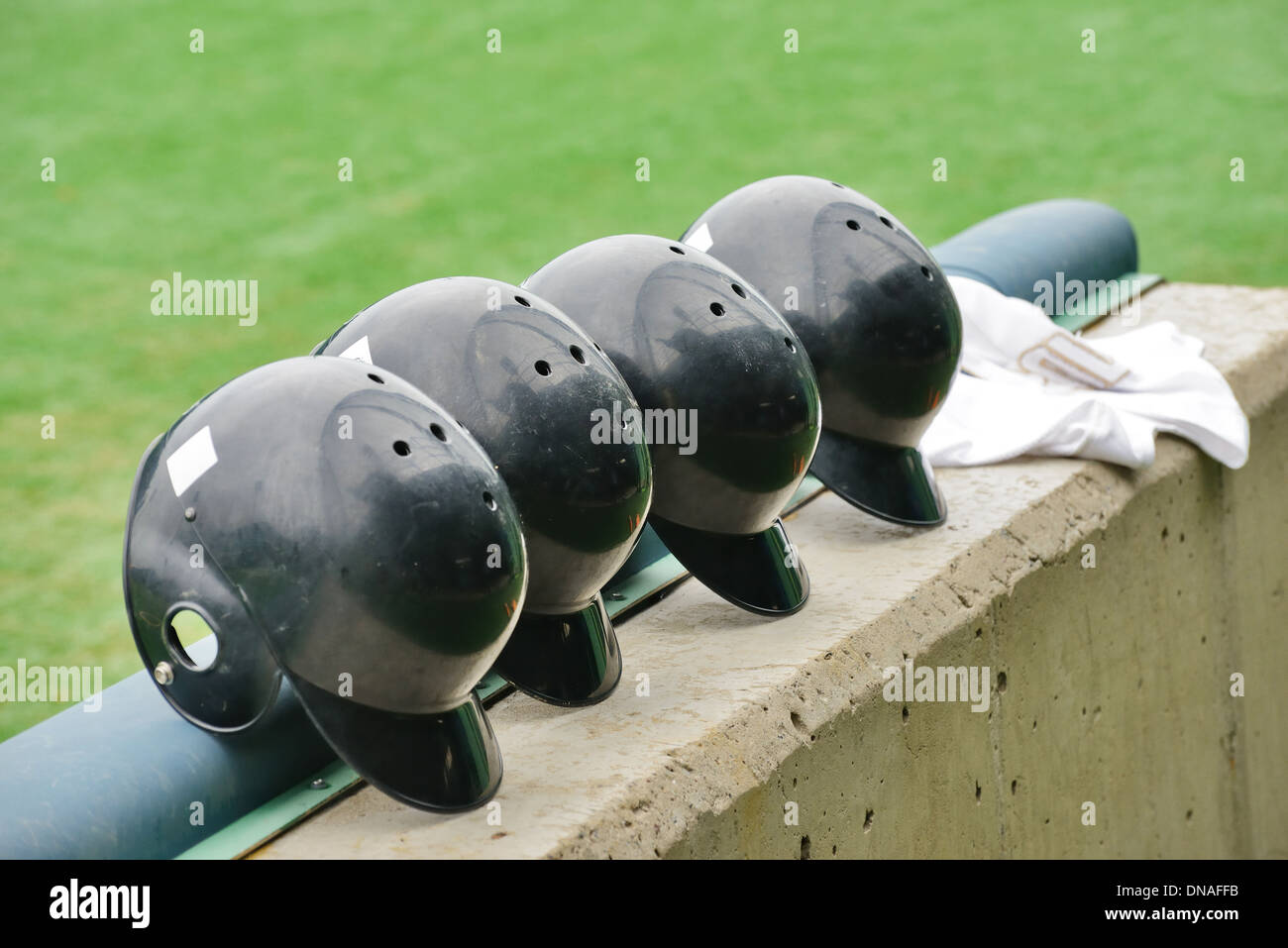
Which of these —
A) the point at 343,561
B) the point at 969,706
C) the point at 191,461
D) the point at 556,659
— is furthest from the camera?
the point at 969,706

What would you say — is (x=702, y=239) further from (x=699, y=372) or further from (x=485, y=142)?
(x=485, y=142)

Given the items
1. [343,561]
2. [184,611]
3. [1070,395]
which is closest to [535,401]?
[343,561]

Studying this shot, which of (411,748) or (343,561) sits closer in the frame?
(343,561)

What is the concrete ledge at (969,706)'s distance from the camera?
2027 mm

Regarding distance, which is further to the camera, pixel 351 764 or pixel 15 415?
pixel 15 415

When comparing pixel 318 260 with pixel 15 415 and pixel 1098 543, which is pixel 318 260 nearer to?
pixel 15 415

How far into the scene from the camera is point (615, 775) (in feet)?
6.61

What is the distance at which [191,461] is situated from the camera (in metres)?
1.88

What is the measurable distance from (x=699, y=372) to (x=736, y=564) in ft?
1.23

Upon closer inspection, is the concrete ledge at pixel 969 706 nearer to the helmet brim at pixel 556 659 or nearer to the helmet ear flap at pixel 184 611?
the helmet brim at pixel 556 659

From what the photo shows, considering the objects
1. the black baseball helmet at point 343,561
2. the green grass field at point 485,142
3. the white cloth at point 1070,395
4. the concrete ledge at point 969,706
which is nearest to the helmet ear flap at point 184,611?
the black baseball helmet at point 343,561

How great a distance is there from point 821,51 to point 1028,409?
25.5 ft

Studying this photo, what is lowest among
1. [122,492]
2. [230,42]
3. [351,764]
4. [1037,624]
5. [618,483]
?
[122,492]
